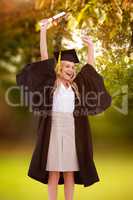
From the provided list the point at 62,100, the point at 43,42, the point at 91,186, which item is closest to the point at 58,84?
the point at 62,100

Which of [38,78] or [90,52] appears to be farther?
[90,52]

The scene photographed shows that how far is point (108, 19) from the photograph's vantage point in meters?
2.62

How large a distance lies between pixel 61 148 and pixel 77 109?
0.20 meters

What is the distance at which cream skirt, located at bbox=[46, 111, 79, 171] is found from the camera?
2342 millimetres

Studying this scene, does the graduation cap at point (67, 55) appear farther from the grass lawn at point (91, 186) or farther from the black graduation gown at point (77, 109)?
the grass lawn at point (91, 186)

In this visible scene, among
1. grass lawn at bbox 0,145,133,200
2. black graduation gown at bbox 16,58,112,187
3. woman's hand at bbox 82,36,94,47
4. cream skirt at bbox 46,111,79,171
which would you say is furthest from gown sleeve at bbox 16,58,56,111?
grass lawn at bbox 0,145,133,200

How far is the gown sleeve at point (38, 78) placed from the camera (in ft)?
7.63

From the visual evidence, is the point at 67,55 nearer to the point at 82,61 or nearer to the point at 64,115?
the point at 82,61

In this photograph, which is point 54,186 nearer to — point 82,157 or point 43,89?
point 82,157

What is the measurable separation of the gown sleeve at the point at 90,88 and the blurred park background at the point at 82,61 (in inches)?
5.6

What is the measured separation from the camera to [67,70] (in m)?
2.38

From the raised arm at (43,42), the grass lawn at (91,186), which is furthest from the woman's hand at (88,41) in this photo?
the grass lawn at (91,186)

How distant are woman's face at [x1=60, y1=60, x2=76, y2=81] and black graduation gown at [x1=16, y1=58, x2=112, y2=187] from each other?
0.12ft

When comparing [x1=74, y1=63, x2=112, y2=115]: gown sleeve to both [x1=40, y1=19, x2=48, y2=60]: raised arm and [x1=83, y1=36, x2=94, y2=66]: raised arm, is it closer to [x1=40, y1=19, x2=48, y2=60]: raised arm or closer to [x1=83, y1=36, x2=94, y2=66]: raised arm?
[x1=83, y1=36, x2=94, y2=66]: raised arm
